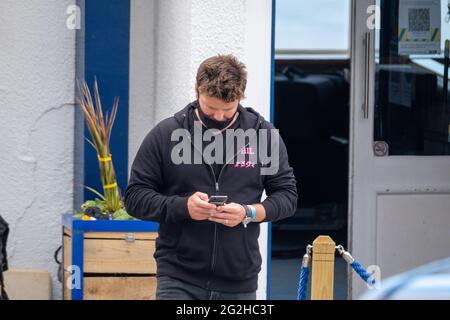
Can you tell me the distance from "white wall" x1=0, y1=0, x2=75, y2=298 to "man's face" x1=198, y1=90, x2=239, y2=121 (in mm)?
2288

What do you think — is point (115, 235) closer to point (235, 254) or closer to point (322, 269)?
point (235, 254)

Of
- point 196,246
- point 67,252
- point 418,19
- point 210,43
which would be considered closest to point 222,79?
point 196,246

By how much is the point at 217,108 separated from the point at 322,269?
0.79 metres

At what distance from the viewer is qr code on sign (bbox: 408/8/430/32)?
258 inches

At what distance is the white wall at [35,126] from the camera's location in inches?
249

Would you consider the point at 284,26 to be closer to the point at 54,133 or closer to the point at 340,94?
the point at 340,94

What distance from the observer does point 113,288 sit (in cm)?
564

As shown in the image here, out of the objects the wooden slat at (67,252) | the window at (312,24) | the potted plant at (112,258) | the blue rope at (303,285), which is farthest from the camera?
the window at (312,24)

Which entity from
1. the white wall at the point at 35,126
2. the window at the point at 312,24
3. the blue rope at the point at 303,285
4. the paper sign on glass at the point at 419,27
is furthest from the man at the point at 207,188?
the window at the point at 312,24

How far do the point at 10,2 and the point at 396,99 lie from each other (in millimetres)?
2466

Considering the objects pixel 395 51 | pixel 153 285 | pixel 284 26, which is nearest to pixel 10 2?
pixel 153 285

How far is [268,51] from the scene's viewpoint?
5883 millimetres

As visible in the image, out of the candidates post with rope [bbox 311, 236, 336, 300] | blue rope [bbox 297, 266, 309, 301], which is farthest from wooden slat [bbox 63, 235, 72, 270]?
post with rope [bbox 311, 236, 336, 300]

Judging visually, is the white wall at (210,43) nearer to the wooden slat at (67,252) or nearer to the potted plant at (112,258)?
the potted plant at (112,258)
